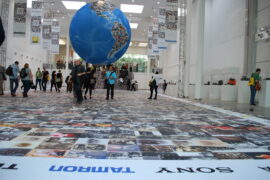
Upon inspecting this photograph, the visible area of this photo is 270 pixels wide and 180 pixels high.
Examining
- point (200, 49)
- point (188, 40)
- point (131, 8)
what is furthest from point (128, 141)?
point (131, 8)

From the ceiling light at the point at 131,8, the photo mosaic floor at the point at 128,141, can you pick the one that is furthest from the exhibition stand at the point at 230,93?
the ceiling light at the point at 131,8

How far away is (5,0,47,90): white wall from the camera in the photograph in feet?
64.0

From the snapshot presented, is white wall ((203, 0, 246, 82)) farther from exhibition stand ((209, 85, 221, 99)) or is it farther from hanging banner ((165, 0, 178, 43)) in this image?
hanging banner ((165, 0, 178, 43))

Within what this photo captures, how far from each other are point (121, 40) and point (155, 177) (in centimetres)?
693

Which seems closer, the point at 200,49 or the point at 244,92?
the point at 244,92

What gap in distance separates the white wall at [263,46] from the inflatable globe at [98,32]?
7.70m

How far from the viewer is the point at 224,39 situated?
58.4 feet

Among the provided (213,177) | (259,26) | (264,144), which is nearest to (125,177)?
(213,177)

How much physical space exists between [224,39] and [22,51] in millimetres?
18340

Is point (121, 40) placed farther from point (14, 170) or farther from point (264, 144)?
point (14, 170)

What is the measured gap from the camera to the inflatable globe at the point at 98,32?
27.0 ft

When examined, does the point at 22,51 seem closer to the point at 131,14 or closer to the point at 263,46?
the point at 131,14

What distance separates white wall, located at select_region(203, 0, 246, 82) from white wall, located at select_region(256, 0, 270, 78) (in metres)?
1.36

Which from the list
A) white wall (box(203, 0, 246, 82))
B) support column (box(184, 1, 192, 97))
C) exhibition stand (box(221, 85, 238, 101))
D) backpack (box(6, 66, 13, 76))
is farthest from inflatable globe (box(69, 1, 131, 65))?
support column (box(184, 1, 192, 97))
